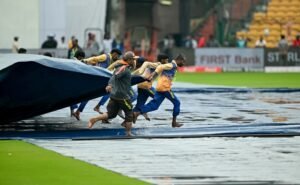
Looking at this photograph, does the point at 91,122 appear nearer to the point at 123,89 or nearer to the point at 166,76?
the point at 123,89

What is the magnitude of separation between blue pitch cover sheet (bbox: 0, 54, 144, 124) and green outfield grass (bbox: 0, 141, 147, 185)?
3.36 m

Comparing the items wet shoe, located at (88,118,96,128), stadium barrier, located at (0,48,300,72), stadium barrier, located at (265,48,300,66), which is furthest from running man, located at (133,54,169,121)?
stadium barrier, located at (265,48,300,66)

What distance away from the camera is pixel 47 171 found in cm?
1509

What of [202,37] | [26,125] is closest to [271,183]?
[26,125]

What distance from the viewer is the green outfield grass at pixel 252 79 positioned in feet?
133

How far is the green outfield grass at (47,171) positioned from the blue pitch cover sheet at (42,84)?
336 cm

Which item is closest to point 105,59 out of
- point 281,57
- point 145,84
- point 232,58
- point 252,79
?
point 145,84

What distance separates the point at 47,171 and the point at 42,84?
6.43m

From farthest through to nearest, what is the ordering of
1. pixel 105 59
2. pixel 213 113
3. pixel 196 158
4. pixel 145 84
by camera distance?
pixel 213 113, pixel 105 59, pixel 145 84, pixel 196 158

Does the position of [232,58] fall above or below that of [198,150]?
below

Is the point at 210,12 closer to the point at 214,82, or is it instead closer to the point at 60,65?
the point at 214,82

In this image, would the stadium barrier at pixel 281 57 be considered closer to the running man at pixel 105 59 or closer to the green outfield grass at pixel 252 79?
the green outfield grass at pixel 252 79

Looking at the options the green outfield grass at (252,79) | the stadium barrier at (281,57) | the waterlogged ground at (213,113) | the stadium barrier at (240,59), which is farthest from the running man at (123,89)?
the stadium barrier at (281,57)

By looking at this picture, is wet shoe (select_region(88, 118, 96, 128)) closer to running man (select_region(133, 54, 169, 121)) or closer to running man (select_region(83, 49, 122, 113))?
running man (select_region(133, 54, 169, 121))
